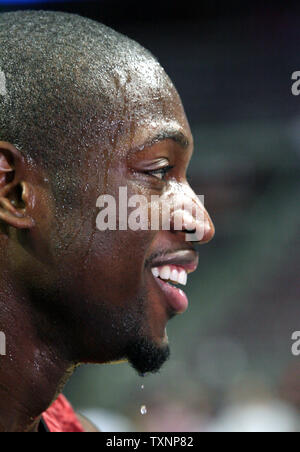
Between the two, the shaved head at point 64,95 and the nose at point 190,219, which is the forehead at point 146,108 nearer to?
the shaved head at point 64,95

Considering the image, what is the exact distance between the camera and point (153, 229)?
1.61 meters

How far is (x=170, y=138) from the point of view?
64.2 inches

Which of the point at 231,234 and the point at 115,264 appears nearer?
the point at 115,264

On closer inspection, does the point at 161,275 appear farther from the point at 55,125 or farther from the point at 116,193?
the point at 55,125

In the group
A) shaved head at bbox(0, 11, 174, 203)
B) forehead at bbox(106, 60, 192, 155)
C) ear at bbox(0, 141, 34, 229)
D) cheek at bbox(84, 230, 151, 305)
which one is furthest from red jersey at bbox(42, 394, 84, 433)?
forehead at bbox(106, 60, 192, 155)

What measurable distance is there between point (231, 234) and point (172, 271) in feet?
9.59

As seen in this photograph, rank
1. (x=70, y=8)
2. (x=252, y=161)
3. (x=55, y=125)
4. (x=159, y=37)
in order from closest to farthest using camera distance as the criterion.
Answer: (x=55, y=125), (x=70, y=8), (x=159, y=37), (x=252, y=161)

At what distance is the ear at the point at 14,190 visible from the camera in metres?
1.56

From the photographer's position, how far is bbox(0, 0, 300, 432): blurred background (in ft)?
11.2

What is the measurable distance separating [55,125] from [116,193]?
0.22m

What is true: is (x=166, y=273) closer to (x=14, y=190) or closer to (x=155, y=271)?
(x=155, y=271)

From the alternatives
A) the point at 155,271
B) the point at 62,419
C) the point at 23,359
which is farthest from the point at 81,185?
the point at 62,419
